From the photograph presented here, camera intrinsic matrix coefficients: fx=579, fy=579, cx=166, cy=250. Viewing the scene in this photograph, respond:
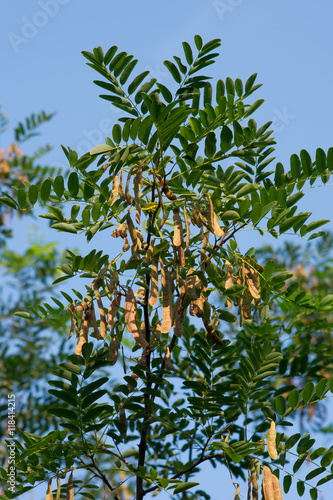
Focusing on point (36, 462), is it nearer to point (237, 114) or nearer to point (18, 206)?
point (18, 206)

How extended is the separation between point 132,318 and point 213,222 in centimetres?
29

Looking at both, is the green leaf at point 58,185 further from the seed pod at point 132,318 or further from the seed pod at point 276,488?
the seed pod at point 276,488

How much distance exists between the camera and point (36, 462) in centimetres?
144

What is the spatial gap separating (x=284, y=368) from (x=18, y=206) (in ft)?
4.11

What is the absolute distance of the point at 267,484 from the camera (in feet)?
4.11

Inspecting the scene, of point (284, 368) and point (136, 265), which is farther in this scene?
point (284, 368)

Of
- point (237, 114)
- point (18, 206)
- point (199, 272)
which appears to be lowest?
point (199, 272)

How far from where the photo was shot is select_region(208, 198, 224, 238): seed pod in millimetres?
1333

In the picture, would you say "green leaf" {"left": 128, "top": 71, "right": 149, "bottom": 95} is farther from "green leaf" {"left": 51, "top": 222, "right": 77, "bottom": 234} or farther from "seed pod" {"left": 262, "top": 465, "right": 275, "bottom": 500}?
"seed pod" {"left": 262, "top": 465, "right": 275, "bottom": 500}

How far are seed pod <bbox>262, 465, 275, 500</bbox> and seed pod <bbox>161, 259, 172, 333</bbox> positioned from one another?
38 cm

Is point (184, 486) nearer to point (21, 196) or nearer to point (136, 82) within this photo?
point (21, 196)

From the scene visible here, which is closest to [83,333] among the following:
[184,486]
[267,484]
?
[184,486]

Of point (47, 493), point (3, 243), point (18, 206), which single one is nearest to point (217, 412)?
point (47, 493)

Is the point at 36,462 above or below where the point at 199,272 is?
below
